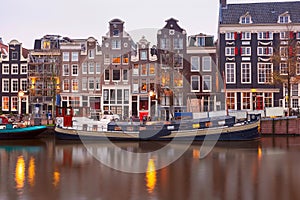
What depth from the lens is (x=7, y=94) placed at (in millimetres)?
50938

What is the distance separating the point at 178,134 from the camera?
94.3 ft

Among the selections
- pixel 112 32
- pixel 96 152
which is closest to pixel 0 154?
pixel 96 152

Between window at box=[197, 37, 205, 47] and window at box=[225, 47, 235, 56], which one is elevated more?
window at box=[197, 37, 205, 47]

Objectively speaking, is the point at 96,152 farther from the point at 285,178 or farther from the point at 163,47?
the point at 163,47

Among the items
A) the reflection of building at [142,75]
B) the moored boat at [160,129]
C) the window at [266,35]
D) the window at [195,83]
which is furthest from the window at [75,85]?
the window at [266,35]

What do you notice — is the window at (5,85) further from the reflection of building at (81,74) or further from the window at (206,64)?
the window at (206,64)

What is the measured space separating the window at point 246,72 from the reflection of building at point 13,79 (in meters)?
27.3

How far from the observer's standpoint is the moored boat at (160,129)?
28234 mm

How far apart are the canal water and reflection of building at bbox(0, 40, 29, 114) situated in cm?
2609

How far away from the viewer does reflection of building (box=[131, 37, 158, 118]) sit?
1820 inches

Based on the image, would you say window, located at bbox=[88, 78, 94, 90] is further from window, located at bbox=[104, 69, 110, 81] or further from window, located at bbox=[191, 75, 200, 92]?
window, located at bbox=[191, 75, 200, 92]

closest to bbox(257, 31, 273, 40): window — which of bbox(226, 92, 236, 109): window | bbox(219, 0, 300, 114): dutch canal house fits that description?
bbox(219, 0, 300, 114): dutch canal house

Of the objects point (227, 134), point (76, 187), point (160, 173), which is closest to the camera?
point (76, 187)

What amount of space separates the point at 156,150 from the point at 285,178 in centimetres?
1063
